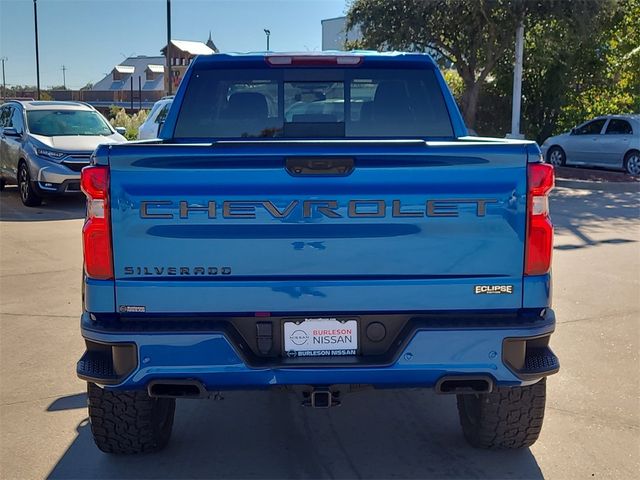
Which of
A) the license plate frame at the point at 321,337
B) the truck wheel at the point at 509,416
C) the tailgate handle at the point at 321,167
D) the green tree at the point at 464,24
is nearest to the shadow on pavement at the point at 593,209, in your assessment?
the green tree at the point at 464,24

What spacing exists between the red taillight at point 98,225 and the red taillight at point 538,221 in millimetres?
1775

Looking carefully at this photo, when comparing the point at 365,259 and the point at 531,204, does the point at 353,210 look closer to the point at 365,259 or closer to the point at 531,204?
the point at 365,259

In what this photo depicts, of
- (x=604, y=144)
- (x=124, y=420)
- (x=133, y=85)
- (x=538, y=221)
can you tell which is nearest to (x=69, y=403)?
(x=124, y=420)

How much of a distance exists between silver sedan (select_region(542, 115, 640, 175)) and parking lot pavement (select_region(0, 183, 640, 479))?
13058mm

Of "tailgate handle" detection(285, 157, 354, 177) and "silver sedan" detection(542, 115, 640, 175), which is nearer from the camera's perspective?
"tailgate handle" detection(285, 157, 354, 177)

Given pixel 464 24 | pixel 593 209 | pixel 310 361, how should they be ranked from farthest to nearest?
pixel 464 24, pixel 593 209, pixel 310 361

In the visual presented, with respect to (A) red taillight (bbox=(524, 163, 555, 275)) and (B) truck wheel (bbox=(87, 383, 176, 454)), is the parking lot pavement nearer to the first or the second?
(B) truck wheel (bbox=(87, 383, 176, 454))

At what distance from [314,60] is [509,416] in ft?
7.86

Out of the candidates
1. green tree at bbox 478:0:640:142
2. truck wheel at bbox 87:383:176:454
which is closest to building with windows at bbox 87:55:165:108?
green tree at bbox 478:0:640:142

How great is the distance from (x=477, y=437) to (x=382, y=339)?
1022mm

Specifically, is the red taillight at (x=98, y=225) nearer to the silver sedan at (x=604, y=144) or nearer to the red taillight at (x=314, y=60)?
the red taillight at (x=314, y=60)

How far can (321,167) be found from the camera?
10.4ft

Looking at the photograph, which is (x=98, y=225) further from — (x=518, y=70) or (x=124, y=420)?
(x=518, y=70)

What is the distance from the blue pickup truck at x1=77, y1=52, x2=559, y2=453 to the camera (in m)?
3.15
